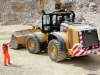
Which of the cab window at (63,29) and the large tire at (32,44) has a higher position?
the cab window at (63,29)

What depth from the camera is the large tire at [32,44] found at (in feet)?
37.6

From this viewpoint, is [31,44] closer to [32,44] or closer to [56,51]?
[32,44]

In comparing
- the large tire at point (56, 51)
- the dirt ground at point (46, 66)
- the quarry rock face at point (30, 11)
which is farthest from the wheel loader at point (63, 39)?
the quarry rock face at point (30, 11)

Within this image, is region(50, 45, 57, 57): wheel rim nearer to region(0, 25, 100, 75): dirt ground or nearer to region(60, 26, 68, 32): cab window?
region(0, 25, 100, 75): dirt ground

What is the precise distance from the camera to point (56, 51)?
989 cm

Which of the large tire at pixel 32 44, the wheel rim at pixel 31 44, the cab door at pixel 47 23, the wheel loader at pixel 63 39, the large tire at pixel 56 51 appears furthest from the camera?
the wheel rim at pixel 31 44

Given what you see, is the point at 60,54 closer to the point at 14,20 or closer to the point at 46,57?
the point at 46,57

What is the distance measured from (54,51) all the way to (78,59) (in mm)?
1332

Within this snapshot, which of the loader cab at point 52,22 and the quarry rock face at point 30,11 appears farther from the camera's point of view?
the quarry rock face at point 30,11

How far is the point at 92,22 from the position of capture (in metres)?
21.4

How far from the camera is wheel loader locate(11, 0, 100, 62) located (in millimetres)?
9180

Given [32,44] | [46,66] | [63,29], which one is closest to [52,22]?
[63,29]

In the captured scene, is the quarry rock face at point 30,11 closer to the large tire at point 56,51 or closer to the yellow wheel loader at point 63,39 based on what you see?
the yellow wheel loader at point 63,39

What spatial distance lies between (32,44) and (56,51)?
7.85 ft
